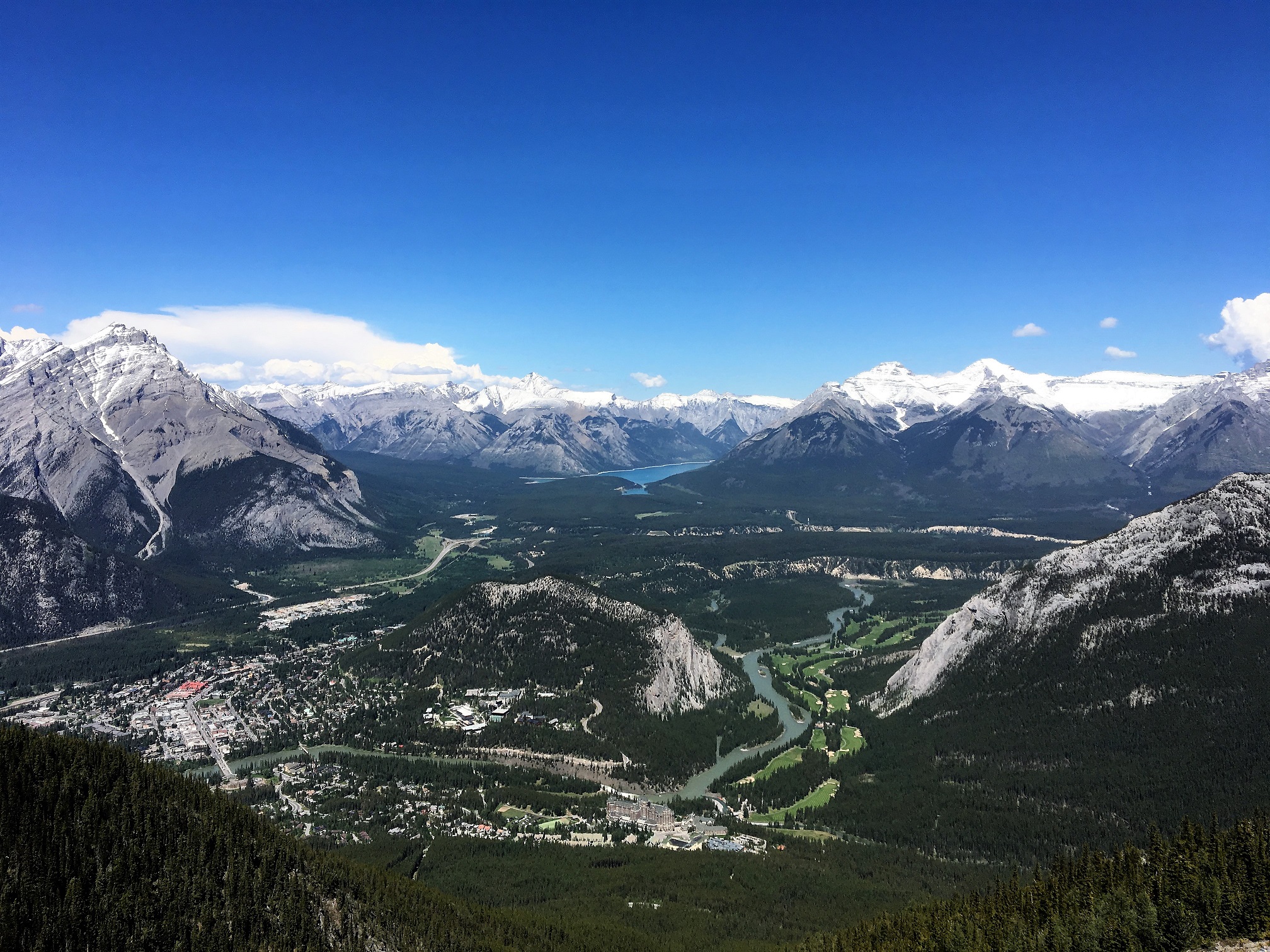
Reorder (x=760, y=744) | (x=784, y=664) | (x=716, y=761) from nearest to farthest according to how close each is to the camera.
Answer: (x=716, y=761)
(x=760, y=744)
(x=784, y=664)

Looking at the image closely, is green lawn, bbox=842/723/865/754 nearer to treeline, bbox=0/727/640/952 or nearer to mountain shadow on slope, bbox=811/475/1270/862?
mountain shadow on slope, bbox=811/475/1270/862

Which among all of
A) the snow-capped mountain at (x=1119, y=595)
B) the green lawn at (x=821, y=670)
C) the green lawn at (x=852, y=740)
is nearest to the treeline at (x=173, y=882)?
the green lawn at (x=852, y=740)

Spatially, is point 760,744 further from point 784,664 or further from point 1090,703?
point 1090,703

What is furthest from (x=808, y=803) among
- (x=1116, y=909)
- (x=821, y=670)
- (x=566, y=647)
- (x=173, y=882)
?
(x=173, y=882)

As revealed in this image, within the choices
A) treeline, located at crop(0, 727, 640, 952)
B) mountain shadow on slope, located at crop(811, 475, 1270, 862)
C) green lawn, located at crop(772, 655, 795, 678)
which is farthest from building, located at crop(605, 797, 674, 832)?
green lawn, located at crop(772, 655, 795, 678)

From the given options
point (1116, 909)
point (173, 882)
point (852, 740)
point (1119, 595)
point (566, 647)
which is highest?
point (1119, 595)

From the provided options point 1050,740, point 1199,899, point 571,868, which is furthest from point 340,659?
point 1199,899
